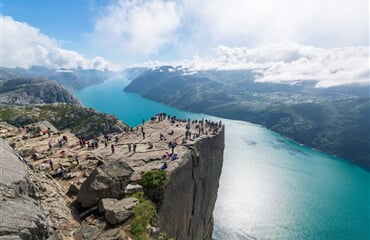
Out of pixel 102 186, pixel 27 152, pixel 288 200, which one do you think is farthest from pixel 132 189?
pixel 288 200

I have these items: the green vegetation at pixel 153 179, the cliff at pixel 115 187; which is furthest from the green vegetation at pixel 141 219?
the green vegetation at pixel 153 179

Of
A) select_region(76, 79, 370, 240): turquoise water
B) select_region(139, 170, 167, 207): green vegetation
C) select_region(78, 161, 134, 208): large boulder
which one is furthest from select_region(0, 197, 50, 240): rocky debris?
select_region(76, 79, 370, 240): turquoise water

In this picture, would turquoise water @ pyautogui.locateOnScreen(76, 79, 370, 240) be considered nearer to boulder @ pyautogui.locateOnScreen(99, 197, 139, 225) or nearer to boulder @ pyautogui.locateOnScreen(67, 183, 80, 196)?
boulder @ pyautogui.locateOnScreen(67, 183, 80, 196)

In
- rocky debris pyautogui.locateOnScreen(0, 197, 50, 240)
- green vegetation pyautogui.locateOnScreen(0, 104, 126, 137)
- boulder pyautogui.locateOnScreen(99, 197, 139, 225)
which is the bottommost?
green vegetation pyautogui.locateOnScreen(0, 104, 126, 137)

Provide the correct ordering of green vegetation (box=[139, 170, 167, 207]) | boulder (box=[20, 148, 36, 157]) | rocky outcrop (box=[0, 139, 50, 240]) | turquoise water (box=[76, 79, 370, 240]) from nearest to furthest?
rocky outcrop (box=[0, 139, 50, 240]) < green vegetation (box=[139, 170, 167, 207]) < boulder (box=[20, 148, 36, 157]) < turquoise water (box=[76, 79, 370, 240])

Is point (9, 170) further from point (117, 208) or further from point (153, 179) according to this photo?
point (153, 179)

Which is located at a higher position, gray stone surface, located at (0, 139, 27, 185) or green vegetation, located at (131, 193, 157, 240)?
gray stone surface, located at (0, 139, 27, 185)
